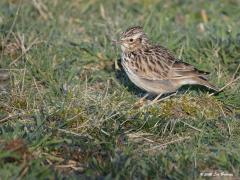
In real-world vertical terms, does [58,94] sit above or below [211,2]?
above

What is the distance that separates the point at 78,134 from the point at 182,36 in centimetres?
358

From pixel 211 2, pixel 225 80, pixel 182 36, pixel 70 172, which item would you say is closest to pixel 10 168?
pixel 70 172

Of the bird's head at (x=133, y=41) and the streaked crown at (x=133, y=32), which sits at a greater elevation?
the streaked crown at (x=133, y=32)

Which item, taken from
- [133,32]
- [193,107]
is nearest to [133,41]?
[133,32]

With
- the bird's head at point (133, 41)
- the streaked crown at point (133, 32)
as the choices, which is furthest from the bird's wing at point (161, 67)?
the streaked crown at point (133, 32)

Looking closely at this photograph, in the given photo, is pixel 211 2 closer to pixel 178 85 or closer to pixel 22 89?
pixel 178 85

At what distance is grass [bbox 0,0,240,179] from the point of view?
5930 mm

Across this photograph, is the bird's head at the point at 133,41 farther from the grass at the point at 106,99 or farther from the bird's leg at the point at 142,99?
the bird's leg at the point at 142,99

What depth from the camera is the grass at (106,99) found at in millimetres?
5930

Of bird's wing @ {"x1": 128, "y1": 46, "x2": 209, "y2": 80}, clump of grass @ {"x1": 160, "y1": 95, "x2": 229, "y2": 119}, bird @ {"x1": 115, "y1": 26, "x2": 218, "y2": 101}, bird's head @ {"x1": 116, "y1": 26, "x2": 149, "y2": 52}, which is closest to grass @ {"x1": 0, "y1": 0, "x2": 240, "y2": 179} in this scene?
clump of grass @ {"x1": 160, "y1": 95, "x2": 229, "y2": 119}

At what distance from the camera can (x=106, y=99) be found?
24.3 ft

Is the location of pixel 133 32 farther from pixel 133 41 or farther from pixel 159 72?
pixel 159 72

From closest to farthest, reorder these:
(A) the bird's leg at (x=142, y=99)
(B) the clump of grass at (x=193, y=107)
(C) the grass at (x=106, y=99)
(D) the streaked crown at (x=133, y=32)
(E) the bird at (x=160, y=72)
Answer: (C) the grass at (x=106, y=99) < (B) the clump of grass at (x=193, y=107) < (A) the bird's leg at (x=142, y=99) < (E) the bird at (x=160, y=72) < (D) the streaked crown at (x=133, y=32)

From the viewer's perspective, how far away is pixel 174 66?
7.96 metres
